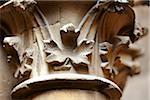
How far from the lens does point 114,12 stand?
4.77 feet

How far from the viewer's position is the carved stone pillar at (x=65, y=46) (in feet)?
4.60

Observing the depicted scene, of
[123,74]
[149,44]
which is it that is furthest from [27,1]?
[149,44]

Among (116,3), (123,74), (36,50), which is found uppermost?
(116,3)

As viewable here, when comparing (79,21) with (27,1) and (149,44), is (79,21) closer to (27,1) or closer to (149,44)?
(27,1)

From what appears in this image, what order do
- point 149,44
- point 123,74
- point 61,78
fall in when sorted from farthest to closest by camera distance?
point 149,44 < point 123,74 < point 61,78

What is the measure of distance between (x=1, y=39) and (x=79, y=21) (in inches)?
10.3

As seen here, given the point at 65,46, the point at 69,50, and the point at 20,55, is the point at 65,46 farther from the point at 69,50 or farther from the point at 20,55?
the point at 20,55

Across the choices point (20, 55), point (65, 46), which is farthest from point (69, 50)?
point (20, 55)

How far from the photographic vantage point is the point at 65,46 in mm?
1429

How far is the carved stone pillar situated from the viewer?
4.60 feet

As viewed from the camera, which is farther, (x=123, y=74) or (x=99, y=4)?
(x=123, y=74)

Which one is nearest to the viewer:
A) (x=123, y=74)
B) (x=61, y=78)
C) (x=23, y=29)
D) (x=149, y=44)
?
(x=61, y=78)

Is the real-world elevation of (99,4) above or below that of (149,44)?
above

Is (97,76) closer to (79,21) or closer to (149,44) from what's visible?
(79,21)
